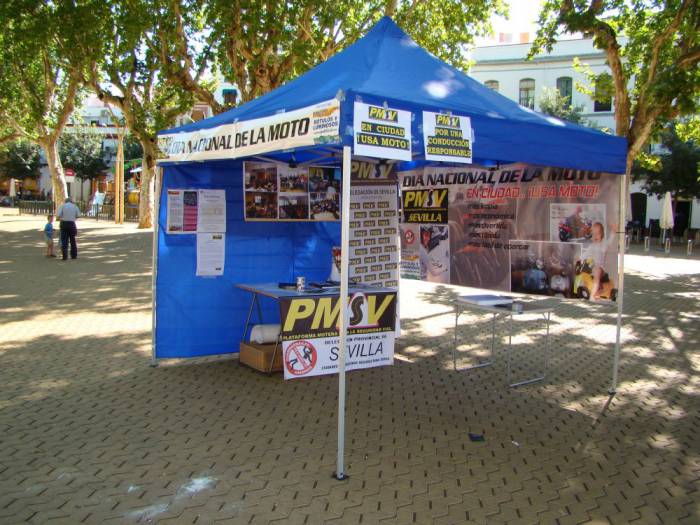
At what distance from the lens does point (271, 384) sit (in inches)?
246

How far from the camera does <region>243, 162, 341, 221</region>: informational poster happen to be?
672 cm

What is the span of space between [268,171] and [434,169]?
2.22 metres

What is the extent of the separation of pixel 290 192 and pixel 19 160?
186 ft

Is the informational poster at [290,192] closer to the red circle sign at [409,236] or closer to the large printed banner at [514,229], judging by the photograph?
the red circle sign at [409,236]

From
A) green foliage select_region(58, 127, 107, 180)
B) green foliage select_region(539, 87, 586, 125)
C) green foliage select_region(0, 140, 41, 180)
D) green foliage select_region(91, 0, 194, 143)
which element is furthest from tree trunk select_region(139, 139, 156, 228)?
green foliage select_region(0, 140, 41, 180)

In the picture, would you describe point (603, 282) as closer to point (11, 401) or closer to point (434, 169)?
point (434, 169)

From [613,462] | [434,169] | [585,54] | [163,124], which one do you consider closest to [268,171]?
[434,169]

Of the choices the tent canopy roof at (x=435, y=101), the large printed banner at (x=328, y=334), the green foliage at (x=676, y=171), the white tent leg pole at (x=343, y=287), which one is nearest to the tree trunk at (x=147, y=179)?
the tent canopy roof at (x=435, y=101)

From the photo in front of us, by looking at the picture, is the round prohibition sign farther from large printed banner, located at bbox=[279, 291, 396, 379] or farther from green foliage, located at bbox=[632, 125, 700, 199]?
green foliage, located at bbox=[632, 125, 700, 199]

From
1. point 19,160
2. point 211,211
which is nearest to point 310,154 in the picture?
point 211,211

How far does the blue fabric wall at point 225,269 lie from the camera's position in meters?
6.63

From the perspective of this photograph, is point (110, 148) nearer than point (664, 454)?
No

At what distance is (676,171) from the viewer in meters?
30.4

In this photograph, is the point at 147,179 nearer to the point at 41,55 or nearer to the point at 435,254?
the point at 41,55
